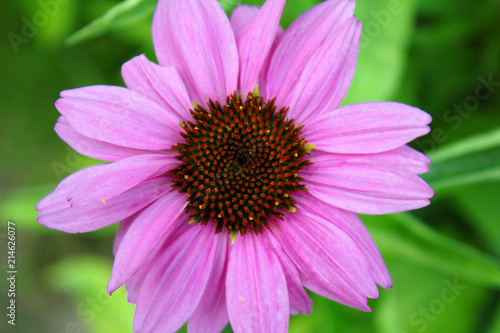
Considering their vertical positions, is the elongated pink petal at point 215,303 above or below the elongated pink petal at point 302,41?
below

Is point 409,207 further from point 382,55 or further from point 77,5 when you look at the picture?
point 77,5

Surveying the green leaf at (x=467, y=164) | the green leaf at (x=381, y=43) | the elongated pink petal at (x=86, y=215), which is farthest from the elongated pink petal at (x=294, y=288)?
the green leaf at (x=381, y=43)

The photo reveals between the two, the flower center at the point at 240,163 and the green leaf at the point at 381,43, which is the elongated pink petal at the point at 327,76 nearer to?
the flower center at the point at 240,163

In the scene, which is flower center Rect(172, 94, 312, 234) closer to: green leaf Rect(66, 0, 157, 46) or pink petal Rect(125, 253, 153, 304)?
pink petal Rect(125, 253, 153, 304)

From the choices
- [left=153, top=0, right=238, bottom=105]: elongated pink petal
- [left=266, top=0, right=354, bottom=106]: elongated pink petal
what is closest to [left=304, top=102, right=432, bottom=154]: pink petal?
[left=266, top=0, right=354, bottom=106]: elongated pink petal

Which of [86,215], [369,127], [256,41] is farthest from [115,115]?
[369,127]

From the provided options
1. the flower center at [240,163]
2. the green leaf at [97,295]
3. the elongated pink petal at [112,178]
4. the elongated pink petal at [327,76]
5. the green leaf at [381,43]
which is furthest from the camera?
the green leaf at [97,295]
